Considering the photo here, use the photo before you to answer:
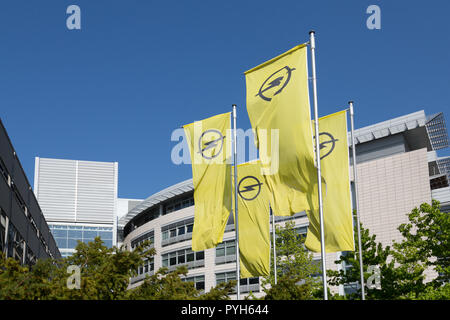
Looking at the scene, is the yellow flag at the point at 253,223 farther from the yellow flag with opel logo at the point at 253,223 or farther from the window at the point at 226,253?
the window at the point at 226,253

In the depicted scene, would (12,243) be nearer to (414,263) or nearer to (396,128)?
(414,263)

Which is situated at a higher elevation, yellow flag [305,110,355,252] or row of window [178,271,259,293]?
yellow flag [305,110,355,252]

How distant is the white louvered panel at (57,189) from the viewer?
111 meters

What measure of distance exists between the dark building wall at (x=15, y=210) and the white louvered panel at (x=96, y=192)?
64.3 meters

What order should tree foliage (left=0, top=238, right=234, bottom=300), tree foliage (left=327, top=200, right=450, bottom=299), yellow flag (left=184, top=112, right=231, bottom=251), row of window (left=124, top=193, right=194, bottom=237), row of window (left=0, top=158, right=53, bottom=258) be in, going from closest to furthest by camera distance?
tree foliage (left=0, top=238, right=234, bottom=300) < yellow flag (left=184, top=112, right=231, bottom=251) < row of window (left=0, top=158, right=53, bottom=258) < tree foliage (left=327, top=200, right=450, bottom=299) < row of window (left=124, top=193, right=194, bottom=237)

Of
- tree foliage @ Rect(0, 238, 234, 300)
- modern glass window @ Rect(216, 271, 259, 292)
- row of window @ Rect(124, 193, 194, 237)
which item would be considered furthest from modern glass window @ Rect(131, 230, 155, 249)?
tree foliage @ Rect(0, 238, 234, 300)

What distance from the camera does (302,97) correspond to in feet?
67.5

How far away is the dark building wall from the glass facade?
2202 inches

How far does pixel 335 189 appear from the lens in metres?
24.0

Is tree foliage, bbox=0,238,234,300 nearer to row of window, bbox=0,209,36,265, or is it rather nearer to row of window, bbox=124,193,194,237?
row of window, bbox=0,209,36,265

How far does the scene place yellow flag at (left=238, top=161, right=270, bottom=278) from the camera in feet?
84.6
